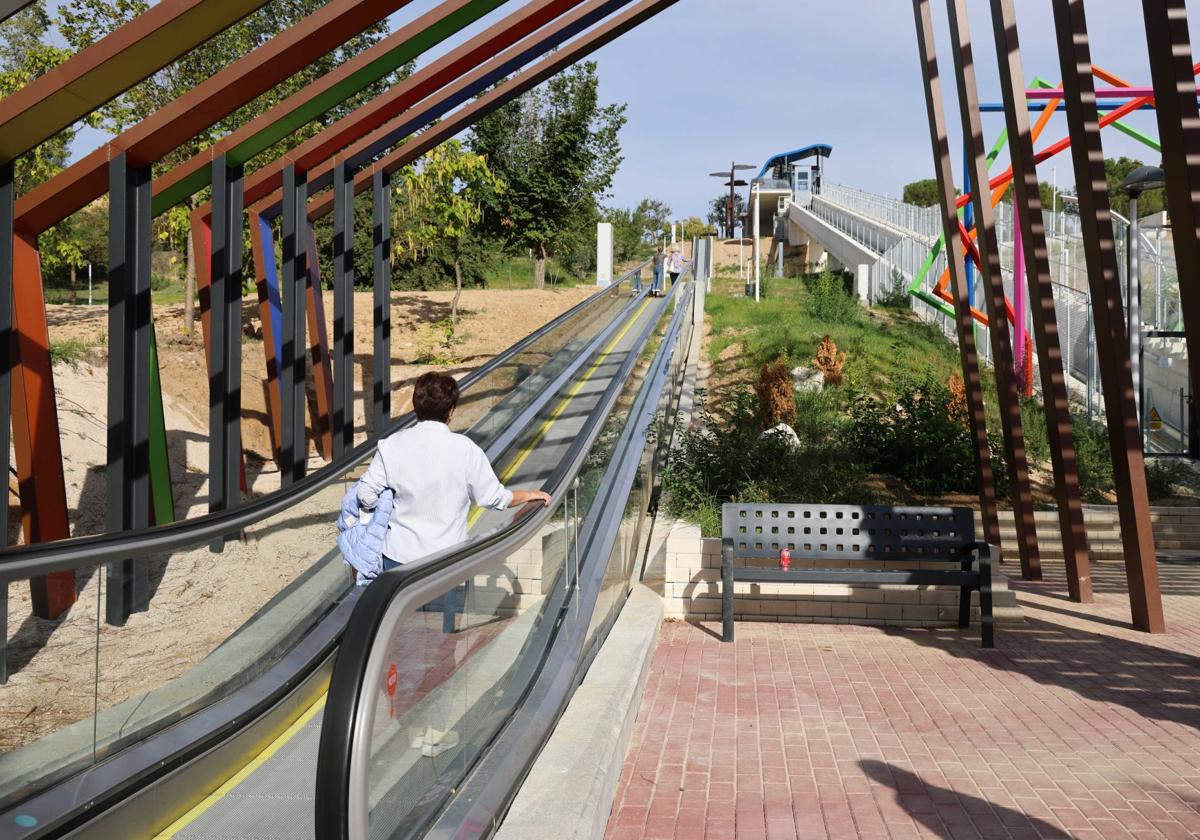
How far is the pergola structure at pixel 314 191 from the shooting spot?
779 cm

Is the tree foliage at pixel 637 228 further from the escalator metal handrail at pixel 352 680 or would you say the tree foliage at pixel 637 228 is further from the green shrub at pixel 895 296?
the escalator metal handrail at pixel 352 680

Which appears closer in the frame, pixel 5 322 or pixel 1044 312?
pixel 5 322

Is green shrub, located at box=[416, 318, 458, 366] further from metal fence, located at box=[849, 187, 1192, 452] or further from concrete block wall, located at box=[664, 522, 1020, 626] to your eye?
concrete block wall, located at box=[664, 522, 1020, 626]

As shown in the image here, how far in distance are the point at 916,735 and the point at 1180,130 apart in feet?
14.6

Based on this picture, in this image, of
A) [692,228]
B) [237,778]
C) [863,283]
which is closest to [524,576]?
[237,778]

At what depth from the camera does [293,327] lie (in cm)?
1230

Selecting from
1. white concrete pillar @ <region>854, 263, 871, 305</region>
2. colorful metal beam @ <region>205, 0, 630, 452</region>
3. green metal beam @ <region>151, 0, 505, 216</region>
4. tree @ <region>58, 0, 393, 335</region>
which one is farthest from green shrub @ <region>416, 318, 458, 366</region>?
green metal beam @ <region>151, 0, 505, 216</region>

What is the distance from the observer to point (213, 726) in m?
5.09

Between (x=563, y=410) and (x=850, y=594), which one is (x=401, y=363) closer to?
(x=563, y=410)

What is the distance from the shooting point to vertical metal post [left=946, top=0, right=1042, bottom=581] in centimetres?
1112

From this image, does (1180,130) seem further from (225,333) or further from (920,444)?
(225,333)

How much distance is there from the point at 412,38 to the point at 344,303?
419 cm

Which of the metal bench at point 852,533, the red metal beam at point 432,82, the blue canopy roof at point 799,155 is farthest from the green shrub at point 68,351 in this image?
the blue canopy roof at point 799,155

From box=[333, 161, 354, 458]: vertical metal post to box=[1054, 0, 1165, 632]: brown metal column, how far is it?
25.9 feet
